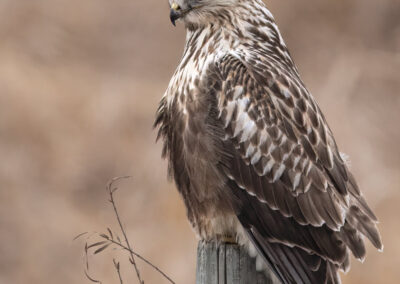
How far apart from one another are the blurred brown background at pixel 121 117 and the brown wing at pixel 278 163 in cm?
445

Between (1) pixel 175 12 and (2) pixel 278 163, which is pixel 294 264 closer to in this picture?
(2) pixel 278 163

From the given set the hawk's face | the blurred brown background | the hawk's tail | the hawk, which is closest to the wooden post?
the hawk's tail

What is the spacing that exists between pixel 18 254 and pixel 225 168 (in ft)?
20.1

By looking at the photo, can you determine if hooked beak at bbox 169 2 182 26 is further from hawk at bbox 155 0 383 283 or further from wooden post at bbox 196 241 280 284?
wooden post at bbox 196 241 280 284

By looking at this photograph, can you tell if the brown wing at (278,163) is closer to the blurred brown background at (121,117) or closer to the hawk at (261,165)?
the hawk at (261,165)

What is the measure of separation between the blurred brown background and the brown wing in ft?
14.6

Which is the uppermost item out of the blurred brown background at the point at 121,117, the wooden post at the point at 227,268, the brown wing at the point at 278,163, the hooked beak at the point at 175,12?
the blurred brown background at the point at 121,117

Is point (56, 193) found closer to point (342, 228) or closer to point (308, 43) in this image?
point (308, 43)

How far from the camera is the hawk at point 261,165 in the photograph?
4.95 metres

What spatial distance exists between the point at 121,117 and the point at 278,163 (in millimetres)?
6225

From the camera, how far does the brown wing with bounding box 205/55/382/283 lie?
16.3ft

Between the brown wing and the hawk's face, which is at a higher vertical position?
the hawk's face

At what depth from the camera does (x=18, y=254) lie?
35.0ft

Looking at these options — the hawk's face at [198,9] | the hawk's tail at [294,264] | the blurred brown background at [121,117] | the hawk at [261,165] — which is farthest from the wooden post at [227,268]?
the blurred brown background at [121,117]
